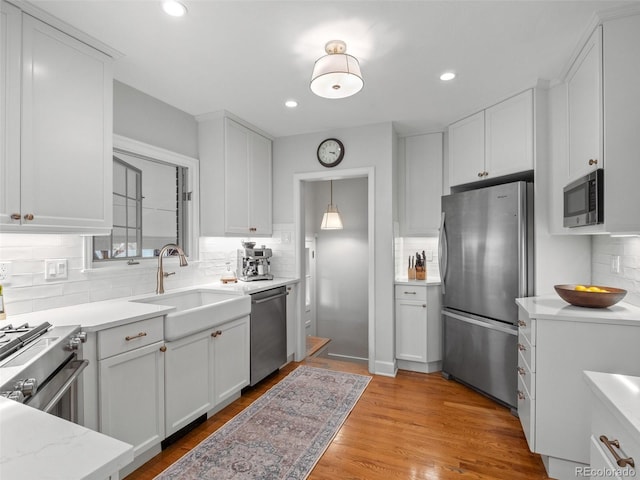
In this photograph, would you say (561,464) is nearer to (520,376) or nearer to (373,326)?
(520,376)

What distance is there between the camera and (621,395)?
1.05 metres

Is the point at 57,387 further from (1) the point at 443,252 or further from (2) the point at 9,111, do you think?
(1) the point at 443,252

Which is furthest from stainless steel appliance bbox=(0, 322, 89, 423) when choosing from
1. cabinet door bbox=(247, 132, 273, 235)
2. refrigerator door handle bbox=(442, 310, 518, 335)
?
refrigerator door handle bbox=(442, 310, 518, 335)

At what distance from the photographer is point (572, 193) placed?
2111mm

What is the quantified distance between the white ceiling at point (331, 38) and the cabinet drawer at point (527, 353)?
71.8 inches

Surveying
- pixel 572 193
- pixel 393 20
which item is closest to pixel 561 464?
pixel 572 193

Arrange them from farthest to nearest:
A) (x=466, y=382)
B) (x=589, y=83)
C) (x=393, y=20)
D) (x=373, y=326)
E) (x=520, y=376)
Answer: (x=373, y=326) → (x=466, y=382) → (x=520, y=376) → (x=589, y=83) → (x=393, y=20)

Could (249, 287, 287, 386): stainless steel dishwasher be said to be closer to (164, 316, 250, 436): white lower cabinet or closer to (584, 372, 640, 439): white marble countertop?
(164, 316, 250, 436): white lower cabinet

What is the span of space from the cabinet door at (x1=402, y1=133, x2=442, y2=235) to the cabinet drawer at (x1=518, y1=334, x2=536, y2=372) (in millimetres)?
1628

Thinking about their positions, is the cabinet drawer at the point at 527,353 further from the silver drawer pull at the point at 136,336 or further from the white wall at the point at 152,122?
the white wall at the point at 152,122

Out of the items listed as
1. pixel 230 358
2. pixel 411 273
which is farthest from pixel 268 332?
pixel 411 273

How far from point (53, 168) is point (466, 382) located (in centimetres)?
346

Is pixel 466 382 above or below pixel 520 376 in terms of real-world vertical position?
below

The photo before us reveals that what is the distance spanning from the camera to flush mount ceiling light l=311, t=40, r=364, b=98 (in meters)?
1.90
